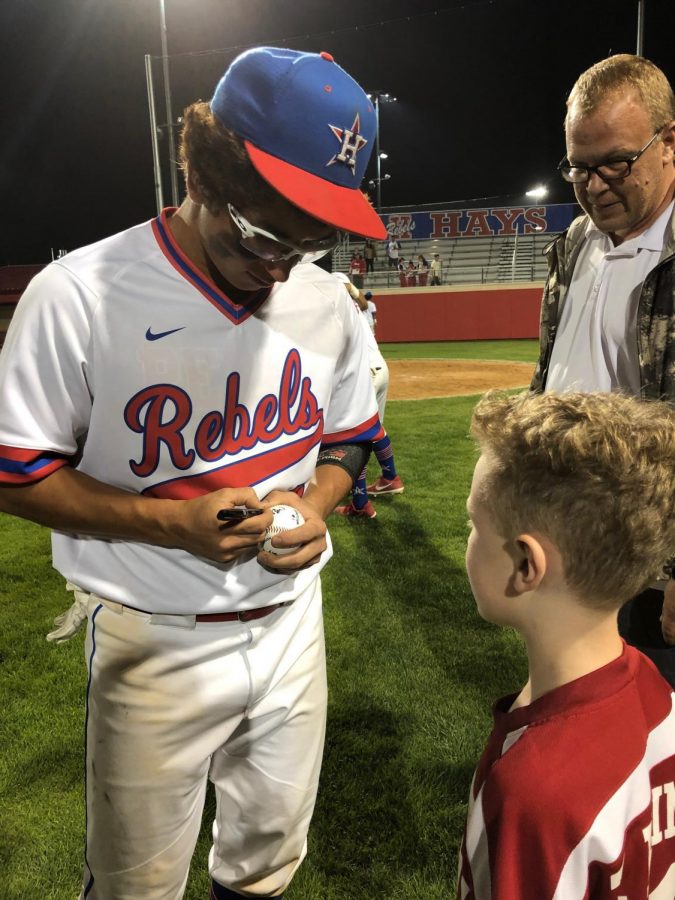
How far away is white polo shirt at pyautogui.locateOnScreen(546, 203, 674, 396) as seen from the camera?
2211mm

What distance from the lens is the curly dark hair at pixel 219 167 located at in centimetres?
135

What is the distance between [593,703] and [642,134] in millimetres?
1773

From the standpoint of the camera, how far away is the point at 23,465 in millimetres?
1356

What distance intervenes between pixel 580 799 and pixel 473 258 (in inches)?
1243

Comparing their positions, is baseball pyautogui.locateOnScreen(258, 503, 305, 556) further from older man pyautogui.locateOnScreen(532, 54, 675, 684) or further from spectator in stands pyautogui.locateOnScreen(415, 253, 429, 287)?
spectator in stands pyautogui.locateOnScreen(415, 253, 429, 287)

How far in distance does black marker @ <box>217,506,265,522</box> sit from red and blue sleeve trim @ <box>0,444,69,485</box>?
14.5 inches

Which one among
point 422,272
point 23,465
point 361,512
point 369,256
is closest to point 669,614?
point 23,465

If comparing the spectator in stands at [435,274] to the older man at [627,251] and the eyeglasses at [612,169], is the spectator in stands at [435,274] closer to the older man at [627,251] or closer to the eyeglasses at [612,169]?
the older man at [627,251]

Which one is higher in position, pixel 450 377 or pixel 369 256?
pixel 369 256

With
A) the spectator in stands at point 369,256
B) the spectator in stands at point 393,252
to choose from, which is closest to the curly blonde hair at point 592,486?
the spectator in stands at point 369,256

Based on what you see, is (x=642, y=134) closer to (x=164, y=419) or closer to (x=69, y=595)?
(x=164, y=419)

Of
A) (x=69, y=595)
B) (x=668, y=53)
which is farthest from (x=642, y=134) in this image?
(x=668, y=53)

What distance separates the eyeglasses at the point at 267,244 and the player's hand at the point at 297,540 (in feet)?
1.76

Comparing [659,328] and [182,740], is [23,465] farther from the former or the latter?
[659,328]
